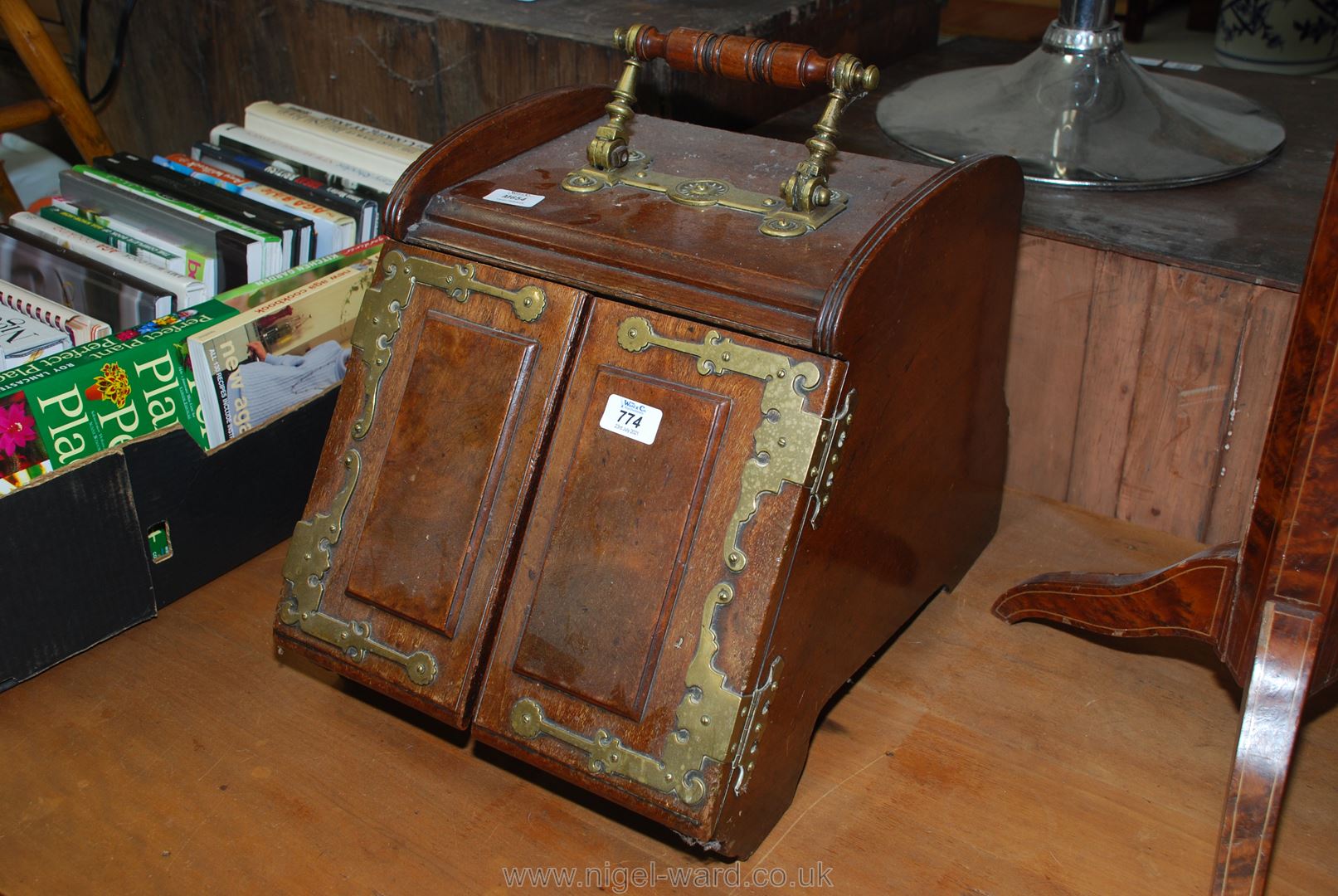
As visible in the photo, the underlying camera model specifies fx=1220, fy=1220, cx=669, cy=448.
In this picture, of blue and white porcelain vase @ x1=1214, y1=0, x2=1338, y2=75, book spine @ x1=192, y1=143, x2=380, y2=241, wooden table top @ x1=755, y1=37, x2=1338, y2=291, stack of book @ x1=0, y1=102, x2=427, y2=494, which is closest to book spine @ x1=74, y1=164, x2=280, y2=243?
stack of book @ x1=0, y1=102, x2=427, y2=494

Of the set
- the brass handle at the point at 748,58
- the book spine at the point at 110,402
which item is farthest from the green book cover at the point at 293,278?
the brass handle at the point at 748,58

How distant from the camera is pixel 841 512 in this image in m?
1.04

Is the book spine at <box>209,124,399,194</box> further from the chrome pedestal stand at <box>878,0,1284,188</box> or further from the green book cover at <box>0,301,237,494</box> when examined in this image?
the chrome pedestal stand at <box>878,0,1284,188</box>

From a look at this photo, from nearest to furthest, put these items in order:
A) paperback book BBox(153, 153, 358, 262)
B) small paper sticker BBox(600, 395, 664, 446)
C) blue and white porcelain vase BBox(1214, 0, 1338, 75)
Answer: small paper sticker BBox(600, 395, 664, 446)
paperback book BBox(153, 153, 358, 262)
blue and white porcelain vase BBox(1214, 0, 1338, 75)

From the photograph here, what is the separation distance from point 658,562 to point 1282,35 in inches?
73.8

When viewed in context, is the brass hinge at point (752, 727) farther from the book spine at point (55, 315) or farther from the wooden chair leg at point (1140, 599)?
the book spine at point (55, 315)

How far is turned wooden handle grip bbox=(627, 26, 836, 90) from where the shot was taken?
110 centimetres

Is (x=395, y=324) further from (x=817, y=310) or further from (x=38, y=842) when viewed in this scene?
(x=38, y=842)

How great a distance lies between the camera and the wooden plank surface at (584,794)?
105cm

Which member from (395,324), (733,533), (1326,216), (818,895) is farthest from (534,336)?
(1326,216)

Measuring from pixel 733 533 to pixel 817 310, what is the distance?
0.63 feet

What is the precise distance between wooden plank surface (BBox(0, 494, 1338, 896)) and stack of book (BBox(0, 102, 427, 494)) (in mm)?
255

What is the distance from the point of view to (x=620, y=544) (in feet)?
3.37

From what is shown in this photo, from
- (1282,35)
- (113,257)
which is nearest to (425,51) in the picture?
(113,257)
